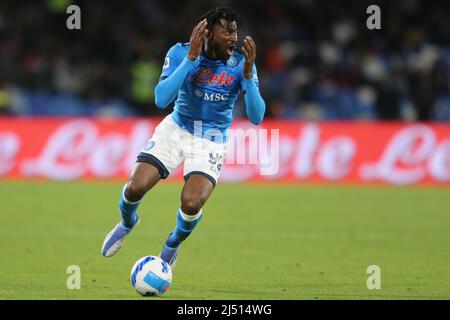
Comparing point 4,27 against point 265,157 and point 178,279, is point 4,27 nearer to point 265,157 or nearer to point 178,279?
point 265,157

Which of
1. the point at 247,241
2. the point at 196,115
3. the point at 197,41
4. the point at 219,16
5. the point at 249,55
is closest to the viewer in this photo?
the point at 197,41

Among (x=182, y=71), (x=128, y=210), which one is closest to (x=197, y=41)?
(x=182, y=71)

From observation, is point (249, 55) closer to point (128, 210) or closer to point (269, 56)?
point (128, 210)

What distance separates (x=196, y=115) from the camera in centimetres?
876

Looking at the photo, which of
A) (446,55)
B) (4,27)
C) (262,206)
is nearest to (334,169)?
(262,206)

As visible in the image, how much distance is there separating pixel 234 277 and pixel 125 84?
39.1 ft

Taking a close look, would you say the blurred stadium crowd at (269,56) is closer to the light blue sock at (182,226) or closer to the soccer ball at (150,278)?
the light blue sock at (182,226)

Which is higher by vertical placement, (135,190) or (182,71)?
(182,71)

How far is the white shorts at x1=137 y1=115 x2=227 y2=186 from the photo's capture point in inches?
338

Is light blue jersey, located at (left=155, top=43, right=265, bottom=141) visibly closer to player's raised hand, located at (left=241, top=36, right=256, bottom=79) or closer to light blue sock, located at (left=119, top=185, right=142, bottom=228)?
player's raised hand, located at (left=241, top=36, right=256, bottom=79)

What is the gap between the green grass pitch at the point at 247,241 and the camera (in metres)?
8.33

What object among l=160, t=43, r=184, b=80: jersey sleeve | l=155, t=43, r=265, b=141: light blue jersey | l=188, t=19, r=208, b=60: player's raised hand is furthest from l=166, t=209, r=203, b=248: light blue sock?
l=188, t=19, r=208, b=60: player's raised hand

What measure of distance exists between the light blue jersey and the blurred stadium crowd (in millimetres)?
10557

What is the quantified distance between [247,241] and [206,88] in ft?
11.8
